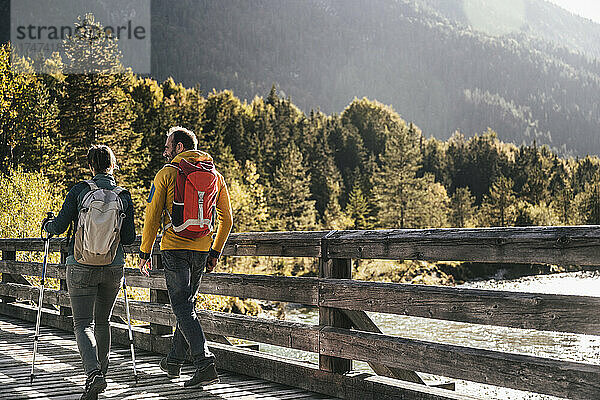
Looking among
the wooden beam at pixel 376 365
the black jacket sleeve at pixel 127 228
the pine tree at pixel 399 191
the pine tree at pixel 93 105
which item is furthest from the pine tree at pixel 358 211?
the wooden beam at pixel 376 365

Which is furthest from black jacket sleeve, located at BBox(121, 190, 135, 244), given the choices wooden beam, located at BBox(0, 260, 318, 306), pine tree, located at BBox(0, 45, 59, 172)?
pine tree, located at BBox(0, 45, 59, 172)

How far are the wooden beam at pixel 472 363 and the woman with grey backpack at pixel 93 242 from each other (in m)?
1.69

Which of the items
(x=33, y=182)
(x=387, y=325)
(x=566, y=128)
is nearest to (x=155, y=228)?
(x=387, y=325)

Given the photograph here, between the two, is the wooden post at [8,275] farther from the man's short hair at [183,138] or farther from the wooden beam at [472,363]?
the wooden beam at [472,363]

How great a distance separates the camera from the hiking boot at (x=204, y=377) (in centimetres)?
600

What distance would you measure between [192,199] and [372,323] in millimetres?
1623

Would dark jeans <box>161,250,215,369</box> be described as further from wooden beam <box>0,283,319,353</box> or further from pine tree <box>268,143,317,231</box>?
pine tree <box>268,143,317,231</box>

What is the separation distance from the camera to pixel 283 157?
7931 centimetres

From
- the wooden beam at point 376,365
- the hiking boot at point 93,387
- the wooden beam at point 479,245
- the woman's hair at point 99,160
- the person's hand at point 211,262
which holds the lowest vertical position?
the hiking boot at point 93,387

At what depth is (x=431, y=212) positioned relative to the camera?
261ft

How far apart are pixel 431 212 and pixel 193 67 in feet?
383

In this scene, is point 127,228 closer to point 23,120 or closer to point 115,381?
point 115,381

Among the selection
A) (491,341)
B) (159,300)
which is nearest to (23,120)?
(491,341)

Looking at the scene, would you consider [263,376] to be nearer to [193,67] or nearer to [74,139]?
[74,139]
